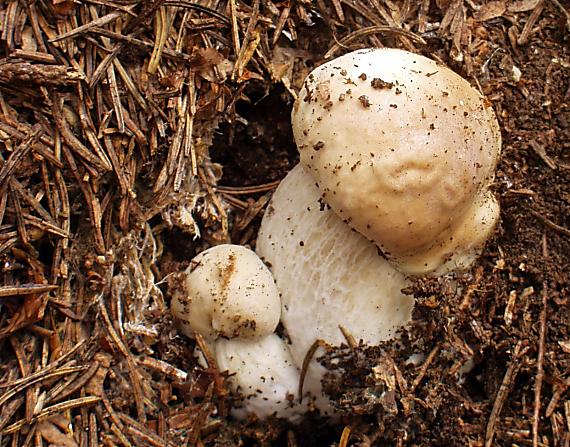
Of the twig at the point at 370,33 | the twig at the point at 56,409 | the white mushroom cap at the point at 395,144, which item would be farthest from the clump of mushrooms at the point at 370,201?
the twig at the point at 56,409

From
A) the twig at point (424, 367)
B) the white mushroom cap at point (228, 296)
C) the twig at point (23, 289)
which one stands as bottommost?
the twig at point (424, 367)

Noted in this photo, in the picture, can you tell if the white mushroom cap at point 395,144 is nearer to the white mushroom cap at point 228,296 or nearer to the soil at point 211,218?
the soil at point 211,218

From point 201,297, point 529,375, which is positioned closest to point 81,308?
point 201,297

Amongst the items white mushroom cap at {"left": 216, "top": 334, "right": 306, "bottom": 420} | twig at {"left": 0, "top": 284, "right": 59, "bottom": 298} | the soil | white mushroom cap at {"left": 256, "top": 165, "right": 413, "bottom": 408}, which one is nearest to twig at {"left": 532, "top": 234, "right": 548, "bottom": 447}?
the soil

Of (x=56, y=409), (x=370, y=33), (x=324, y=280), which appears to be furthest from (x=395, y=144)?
(x=56, y=409)

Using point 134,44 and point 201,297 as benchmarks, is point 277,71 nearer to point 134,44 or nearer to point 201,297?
point 134,44
